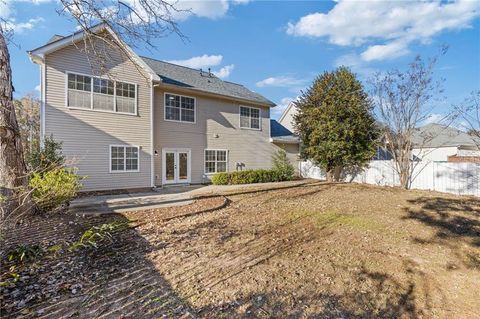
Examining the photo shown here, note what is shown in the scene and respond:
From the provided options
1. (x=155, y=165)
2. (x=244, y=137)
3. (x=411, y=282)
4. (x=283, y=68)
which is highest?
(x=283, y=68)

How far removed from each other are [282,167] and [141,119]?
9.24 meters

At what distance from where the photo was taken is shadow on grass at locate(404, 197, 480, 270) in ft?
17.4

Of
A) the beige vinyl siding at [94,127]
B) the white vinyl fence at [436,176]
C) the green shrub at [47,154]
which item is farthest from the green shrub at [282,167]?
the green shrub at [47,154]

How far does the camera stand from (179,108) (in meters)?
14.4

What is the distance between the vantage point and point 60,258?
4.60m

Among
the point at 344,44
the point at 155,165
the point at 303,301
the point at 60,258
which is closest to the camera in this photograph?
the point at 303,301

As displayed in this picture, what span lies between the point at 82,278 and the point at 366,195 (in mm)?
10806

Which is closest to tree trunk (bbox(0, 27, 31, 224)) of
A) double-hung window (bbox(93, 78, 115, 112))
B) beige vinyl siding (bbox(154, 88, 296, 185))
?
double-hung window (bbox(93, 78, 115, 112))

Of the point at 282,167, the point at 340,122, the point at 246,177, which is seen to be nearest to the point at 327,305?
the point at 246,177

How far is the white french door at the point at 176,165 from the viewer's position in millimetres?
13781

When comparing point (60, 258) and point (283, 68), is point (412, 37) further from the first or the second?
point (60, 258)

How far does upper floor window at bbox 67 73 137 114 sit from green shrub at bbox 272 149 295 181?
9.36m

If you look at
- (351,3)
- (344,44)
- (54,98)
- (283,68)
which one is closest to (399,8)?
(351,3)

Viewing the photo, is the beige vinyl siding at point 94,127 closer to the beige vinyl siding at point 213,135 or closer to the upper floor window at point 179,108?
the beige vinyl siding at point 213,135
